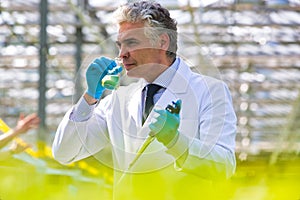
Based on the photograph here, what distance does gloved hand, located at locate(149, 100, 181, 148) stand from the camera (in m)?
0.91

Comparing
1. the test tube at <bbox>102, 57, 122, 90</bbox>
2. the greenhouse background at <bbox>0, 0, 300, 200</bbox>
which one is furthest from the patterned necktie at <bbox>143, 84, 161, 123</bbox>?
the greenhouse background at <bbox>0, 0, 300, 200</bbox>

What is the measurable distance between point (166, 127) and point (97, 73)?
0.22 meters

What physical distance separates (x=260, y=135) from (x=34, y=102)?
345 centimetres

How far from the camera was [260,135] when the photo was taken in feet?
34.1

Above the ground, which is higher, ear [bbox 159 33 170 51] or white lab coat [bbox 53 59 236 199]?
ear [bbox 159 33 170 51]

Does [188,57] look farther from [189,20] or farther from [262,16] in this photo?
[262,16]

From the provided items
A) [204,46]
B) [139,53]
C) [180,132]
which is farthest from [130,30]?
[204,46]

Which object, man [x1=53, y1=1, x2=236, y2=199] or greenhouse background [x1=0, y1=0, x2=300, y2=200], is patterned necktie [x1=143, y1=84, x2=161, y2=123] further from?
greenhouse background [x1=0, y1=0, x2=300, y2=200]

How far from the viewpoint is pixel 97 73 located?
1105mm

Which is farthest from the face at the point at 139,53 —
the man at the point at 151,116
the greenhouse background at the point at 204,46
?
the greenhouse background at the point at 204,46

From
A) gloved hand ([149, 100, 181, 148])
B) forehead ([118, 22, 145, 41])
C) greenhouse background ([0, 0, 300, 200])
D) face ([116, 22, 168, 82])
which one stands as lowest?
greenhouse background ([0, 0, 300, 200])

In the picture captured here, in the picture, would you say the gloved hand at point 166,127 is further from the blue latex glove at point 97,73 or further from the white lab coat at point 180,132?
the blue latex glove at point 97,73

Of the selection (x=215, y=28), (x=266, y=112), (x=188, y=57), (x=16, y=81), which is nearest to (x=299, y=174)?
(x=188, y=57)

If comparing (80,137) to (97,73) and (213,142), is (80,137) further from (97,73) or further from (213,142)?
(213,142)
